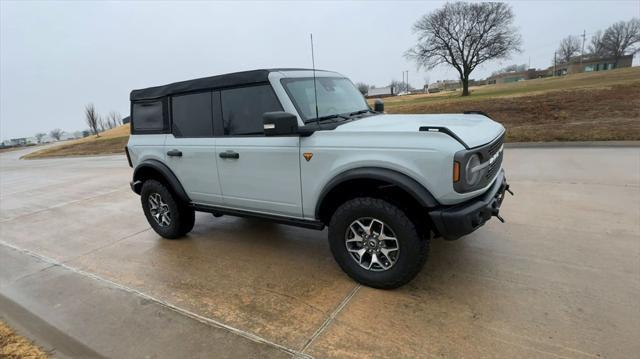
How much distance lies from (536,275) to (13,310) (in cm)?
473

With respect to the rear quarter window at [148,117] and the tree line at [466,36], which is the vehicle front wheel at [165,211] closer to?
the rear quarter window at [148,117]

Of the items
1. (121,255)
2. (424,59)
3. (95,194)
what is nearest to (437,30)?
(424,59)

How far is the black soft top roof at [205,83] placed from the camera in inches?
145

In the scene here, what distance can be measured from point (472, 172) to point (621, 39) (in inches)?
3827

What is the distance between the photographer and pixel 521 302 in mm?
2885

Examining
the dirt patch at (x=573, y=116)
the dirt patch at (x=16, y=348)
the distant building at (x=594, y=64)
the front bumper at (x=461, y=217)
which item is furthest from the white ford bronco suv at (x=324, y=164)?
the distant building at (x=594, y=64)

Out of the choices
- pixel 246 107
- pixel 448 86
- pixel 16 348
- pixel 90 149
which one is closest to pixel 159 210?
pixel 246 107

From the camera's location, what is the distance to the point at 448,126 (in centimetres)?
321

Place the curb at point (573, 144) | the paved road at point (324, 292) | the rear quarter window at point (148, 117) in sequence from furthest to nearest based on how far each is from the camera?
1. the curb at point (573, 144)
2. the rear quarter window at point (148, 117)
3. the paved road at point (324, 292)

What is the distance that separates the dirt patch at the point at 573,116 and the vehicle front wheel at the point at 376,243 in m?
9.20

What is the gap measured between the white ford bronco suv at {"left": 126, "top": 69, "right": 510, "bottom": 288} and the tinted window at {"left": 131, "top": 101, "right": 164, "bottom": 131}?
0.8 inches

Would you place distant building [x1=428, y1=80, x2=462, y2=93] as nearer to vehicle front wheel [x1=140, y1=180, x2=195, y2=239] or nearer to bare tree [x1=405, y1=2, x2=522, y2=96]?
bare tree [x1=405, y1=2, x2=522, y2=96]

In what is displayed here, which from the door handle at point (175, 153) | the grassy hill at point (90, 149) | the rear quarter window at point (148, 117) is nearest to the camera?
the door handle at point (175, 153)

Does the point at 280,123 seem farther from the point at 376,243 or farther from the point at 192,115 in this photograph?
the point at 192,115
